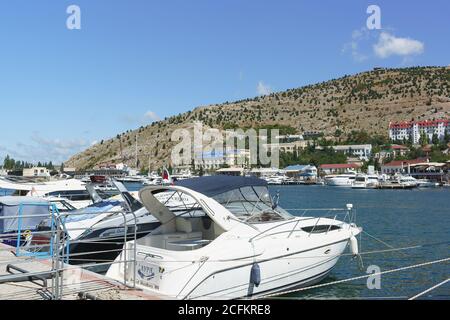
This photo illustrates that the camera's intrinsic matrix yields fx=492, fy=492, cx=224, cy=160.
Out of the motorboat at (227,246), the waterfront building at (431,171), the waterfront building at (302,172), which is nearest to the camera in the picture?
the motorboat at (227,246)

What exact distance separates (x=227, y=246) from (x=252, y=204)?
3304mm

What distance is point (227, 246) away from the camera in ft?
37.6

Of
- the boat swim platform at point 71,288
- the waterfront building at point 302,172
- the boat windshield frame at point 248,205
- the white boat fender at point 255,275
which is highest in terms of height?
the boat windshield frame at point 248,205

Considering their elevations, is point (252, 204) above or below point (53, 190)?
above

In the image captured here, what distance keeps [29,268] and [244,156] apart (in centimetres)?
16401

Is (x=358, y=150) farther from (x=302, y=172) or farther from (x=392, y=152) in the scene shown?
(x=302, y=172)

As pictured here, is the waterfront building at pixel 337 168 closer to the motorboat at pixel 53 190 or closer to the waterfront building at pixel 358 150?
the waterfront building at pixel 358 150

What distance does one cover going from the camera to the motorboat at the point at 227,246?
10.9 metres

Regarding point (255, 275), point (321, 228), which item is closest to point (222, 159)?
point (321, 228)

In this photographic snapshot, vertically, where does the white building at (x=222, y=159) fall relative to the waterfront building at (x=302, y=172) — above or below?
above

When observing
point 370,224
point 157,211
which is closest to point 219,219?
point 157,211

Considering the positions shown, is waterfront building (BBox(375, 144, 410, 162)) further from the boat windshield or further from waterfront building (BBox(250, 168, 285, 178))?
the boat windshield

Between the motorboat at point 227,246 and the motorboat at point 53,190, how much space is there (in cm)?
1790

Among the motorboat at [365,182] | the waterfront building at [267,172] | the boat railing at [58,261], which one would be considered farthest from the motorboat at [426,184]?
the boat railing at [58,261]
